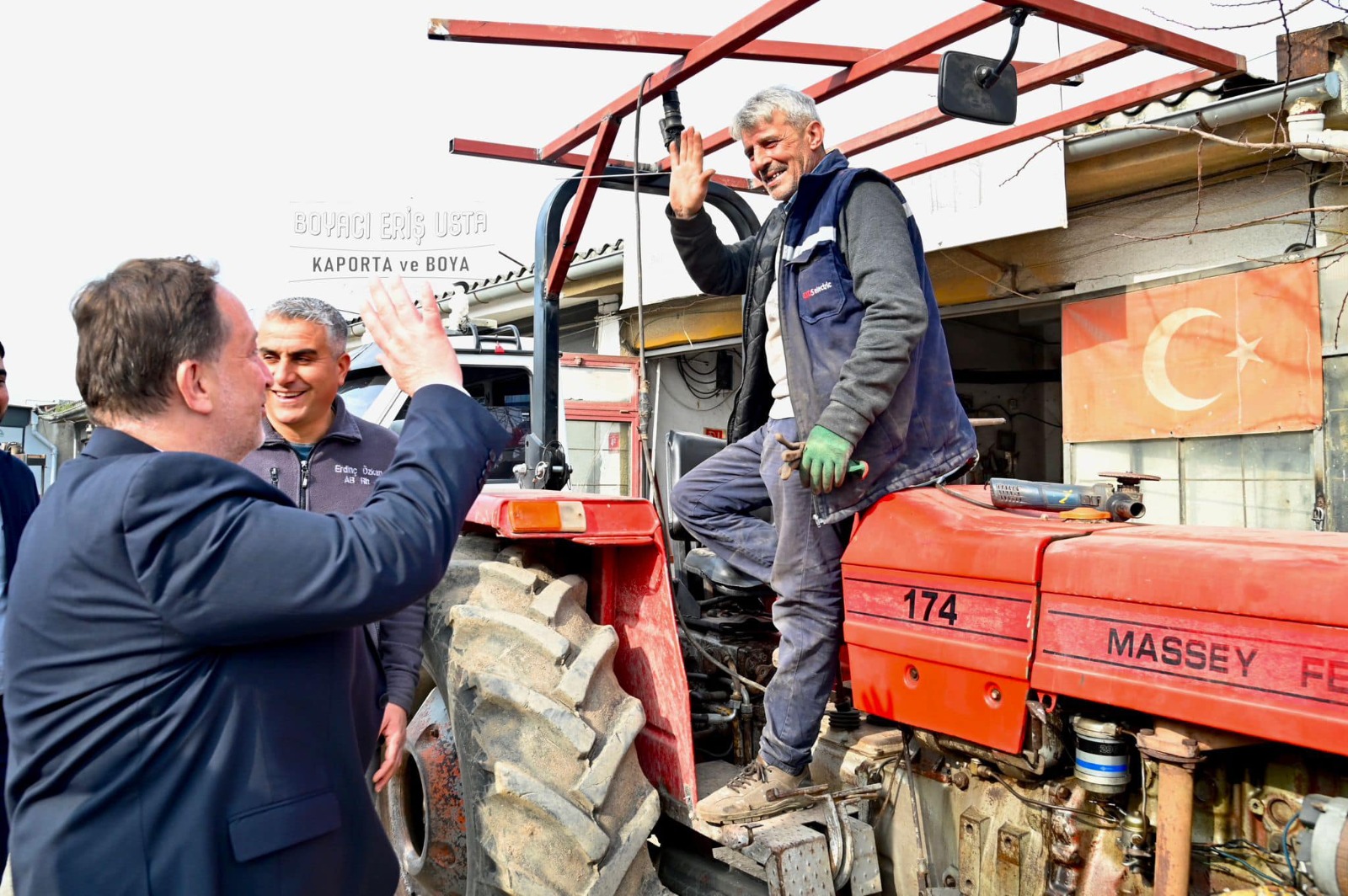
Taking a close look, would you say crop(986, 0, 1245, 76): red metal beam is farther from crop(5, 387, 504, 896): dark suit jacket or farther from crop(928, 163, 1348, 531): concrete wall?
crop(5, 387, 504, 896): dark suit jacket

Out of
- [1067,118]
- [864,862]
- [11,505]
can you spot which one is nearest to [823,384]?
[864,862]

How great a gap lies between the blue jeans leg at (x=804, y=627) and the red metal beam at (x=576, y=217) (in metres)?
1.12

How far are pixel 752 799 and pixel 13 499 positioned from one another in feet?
7.54

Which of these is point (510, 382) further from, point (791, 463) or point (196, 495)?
point (196, 495)

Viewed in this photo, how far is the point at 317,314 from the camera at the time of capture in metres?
2.60

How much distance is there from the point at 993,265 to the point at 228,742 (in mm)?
6158

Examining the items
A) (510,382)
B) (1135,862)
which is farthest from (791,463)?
(510,382)

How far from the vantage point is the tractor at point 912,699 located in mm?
1633

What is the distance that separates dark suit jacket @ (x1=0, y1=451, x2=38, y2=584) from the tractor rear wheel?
1.43m

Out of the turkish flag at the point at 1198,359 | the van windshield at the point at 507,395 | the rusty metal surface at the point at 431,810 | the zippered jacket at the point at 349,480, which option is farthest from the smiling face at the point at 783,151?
the turkish flag at the point at 1198,359

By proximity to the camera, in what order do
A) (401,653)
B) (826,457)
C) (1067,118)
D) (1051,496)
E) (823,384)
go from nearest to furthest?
(826,457), (1051,496), (823,384), (401,653), (1067,118)

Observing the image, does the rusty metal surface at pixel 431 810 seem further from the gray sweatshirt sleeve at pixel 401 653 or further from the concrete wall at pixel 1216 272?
the concrete wall at pixel 1216 272

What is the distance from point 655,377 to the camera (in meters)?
10.3

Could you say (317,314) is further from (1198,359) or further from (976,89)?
(1198,359)
